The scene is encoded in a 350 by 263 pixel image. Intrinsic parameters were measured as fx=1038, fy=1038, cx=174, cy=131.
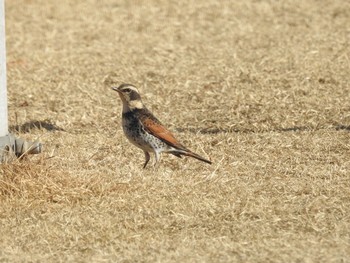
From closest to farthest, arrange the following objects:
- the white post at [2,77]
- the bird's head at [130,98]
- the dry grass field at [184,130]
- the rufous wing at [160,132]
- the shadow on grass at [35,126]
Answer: the dry grass field at [184,130] < the white post at [2,77] < the rufous wing at [160,132] < the bird's head at [130,98] < the shadow on grass at [35,126]

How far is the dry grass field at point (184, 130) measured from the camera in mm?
7254

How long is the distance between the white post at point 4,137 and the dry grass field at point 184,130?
0.13m

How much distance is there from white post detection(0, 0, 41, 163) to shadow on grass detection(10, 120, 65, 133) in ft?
6.49

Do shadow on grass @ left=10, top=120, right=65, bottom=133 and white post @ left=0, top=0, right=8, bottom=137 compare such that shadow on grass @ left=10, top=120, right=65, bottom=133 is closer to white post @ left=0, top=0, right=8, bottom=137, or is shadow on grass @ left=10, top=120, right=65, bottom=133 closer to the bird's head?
the bird's head

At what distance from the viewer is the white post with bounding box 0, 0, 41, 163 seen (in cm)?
840

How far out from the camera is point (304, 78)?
40.9 feet

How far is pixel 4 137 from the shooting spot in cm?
855

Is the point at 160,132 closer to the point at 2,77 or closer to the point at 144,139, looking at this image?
the point at 144,139

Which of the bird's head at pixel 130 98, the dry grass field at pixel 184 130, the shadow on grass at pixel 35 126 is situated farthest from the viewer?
the shadow on grass at pixel 35 126

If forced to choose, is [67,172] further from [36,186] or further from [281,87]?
[281,87]

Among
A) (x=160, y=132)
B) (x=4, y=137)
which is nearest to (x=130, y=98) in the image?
(x=160, y=132)

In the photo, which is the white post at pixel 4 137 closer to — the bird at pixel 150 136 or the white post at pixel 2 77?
the white post at pixel 2 77

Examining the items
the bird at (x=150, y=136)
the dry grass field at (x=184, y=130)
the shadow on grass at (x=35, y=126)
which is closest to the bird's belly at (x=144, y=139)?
the bird at (x=150, y=136)

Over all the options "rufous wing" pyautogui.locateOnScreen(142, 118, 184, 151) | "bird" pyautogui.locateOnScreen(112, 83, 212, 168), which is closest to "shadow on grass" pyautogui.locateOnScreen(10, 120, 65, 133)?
"bird" pyautogui.locateOnScreen(112, 83, 212, 168)
